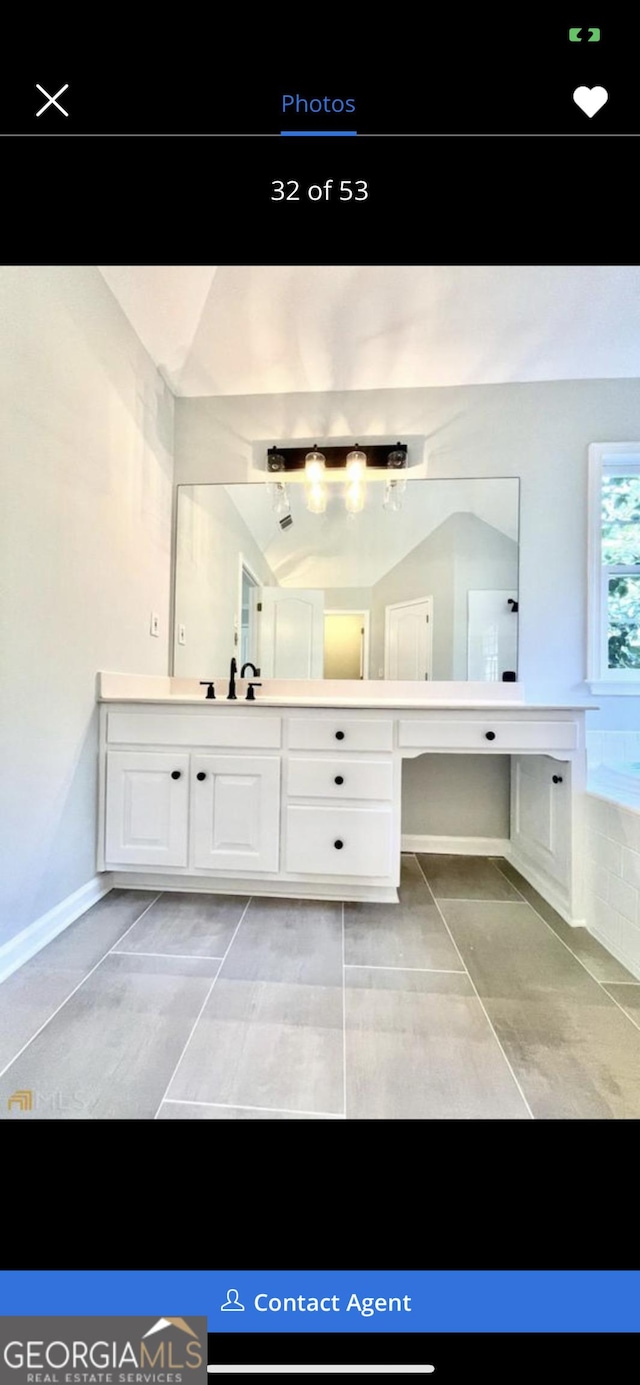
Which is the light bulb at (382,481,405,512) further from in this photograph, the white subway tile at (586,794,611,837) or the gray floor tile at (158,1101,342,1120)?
the gray floor tile at (158,1101,342,1120)

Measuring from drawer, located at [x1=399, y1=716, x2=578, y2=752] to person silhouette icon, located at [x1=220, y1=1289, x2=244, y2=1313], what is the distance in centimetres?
130

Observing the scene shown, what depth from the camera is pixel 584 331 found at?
1.76m

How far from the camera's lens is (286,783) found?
5.28 ft

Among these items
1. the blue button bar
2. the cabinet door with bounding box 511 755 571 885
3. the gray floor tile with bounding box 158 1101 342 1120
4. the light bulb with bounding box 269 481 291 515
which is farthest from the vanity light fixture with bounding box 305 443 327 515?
the blue button bar

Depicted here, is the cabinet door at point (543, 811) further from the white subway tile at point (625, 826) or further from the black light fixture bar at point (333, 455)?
the black light fixture bar at point (333, 455)

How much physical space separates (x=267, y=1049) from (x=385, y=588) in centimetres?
169

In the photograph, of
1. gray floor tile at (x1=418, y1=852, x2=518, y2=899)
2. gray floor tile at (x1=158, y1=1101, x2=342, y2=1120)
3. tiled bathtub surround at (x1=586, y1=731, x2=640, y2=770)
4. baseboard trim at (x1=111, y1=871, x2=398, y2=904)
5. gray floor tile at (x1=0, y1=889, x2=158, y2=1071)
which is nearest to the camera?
gray floor tile at (x1=158, y1=1101, x2=342, y2=1120)

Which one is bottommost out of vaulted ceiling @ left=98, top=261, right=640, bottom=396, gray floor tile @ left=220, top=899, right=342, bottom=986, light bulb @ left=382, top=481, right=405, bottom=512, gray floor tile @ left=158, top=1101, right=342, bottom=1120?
gray floor tile @ left=220, top=899, right=342, bottom=986

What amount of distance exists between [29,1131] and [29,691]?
99 centimetres

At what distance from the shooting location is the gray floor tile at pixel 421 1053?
Answer: 780mm

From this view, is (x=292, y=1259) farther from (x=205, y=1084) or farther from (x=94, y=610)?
(x=94, y=610)

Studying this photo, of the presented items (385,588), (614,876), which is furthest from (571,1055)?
(385,588)
